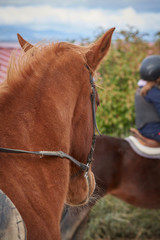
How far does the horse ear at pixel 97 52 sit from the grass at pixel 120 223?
2.84 metres

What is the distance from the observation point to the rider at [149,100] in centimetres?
322

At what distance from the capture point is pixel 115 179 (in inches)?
130

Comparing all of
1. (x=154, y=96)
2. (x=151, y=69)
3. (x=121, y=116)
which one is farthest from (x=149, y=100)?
(x=121, y=116)

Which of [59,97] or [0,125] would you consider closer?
[0,125]

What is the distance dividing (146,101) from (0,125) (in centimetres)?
251

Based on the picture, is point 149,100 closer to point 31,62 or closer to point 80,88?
point 80,88

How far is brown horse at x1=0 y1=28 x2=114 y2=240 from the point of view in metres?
1.12

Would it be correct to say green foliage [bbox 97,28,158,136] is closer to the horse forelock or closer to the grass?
the grass

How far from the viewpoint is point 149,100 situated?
329cm

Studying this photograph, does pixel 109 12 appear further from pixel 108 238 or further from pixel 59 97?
pixel 59 97

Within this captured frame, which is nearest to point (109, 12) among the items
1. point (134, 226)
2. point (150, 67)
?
point (150, 67)

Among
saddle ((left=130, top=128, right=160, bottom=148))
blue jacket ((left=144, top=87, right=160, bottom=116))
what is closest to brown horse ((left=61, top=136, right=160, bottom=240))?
saddle ((left=130, top=128, right=160, bottom=148))

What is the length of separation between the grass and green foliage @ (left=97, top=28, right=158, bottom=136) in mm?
1255

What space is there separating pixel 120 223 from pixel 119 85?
2379 millimetres
